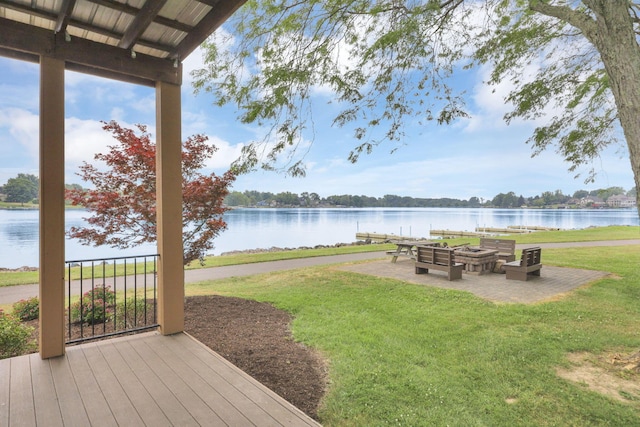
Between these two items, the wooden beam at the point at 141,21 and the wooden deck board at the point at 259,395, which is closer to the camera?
the wooden deck board at the point at 259,395

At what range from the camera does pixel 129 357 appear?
2893 millimetres

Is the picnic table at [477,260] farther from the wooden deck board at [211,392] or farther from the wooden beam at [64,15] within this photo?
the wooden beam at [64,15]

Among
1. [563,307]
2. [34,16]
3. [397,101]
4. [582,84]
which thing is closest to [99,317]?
[34,16]

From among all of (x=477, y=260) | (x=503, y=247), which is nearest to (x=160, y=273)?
(x=477, y=260)

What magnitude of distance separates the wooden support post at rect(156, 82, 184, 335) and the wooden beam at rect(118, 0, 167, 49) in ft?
1.68

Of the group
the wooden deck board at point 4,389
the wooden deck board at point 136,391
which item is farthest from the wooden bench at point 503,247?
the wooden deck board at point 4,389

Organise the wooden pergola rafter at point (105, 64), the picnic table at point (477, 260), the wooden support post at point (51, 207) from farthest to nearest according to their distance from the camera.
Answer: the picnic table at point (477, 260) → the wooden support post at point (51, 207) → the wooden pergola rafter at point (105, 64)

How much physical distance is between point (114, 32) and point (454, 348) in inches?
187

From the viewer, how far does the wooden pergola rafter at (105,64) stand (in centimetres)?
259

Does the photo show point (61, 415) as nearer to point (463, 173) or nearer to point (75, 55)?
point (75, 55)

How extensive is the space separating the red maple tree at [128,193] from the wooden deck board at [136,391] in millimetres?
2198

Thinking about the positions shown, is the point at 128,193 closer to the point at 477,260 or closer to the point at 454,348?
the point at 454,348

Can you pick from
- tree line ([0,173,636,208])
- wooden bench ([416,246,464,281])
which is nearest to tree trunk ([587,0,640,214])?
tree line ([0,173,636,208])

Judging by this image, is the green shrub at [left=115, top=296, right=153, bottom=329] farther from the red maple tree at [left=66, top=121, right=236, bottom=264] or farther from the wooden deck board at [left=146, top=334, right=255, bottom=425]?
the wooden deck board at [left=146, top=334, right=255, bottom=425]
